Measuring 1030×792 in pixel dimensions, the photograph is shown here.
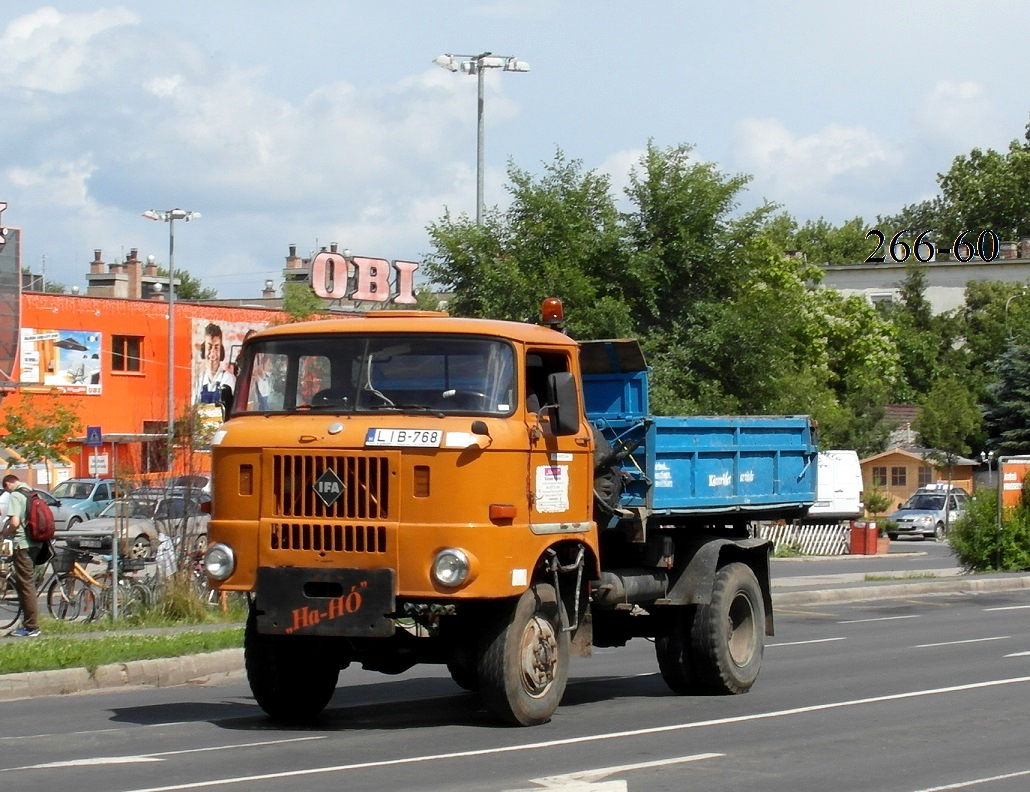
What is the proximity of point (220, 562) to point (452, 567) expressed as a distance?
65.1 inches

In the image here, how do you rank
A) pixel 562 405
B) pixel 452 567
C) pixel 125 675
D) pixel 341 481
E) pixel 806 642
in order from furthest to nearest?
pixel 806 642 < pixel 125 675 < pixel 562 405 < pixel 341 481 < pixel 452 567

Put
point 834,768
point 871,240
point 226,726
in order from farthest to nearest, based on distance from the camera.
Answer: point 871,240, point 226,726, point 834,768

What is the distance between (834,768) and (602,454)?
338 cm

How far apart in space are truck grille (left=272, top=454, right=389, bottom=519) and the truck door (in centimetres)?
103

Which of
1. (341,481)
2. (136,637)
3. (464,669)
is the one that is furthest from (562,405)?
(136,637)

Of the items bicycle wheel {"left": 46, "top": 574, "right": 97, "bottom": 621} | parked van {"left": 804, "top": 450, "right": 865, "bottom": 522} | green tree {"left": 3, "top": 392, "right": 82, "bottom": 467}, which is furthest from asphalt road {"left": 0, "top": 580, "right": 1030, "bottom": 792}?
parked van {"left": 804, "top": 450, "right": 865, "bottom": 522}

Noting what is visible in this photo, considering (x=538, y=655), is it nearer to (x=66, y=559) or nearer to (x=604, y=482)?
(x=604, y=482)

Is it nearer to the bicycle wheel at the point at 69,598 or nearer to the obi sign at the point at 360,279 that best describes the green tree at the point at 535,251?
the bicycle wheel at the point at 69,598

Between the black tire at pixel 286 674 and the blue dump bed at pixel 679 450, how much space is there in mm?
2637

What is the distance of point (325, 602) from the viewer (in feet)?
33.6

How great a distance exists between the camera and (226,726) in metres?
11.1

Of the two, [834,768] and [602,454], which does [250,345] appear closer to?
[602,454]

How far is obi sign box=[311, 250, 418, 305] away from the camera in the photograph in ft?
221

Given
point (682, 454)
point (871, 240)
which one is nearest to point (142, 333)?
point (682, 454)
